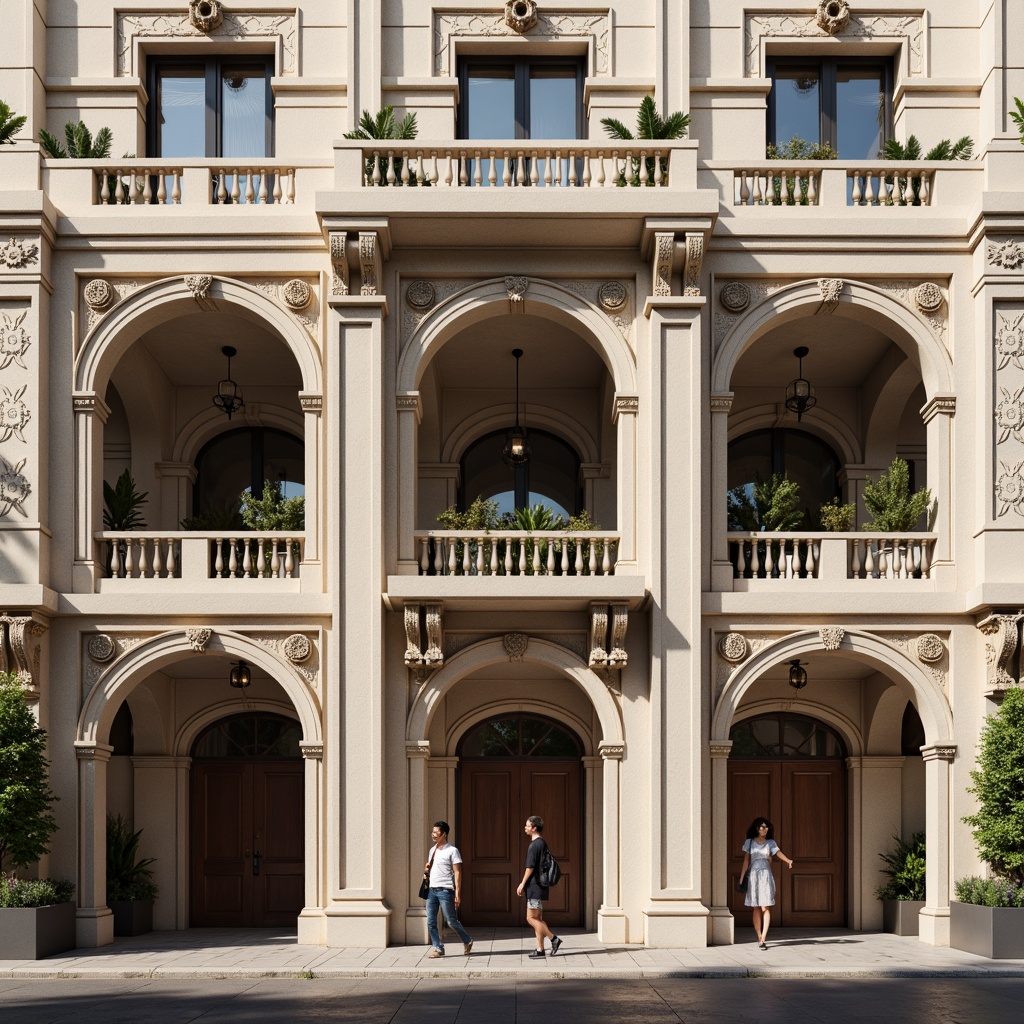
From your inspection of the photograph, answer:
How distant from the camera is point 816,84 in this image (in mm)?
20188

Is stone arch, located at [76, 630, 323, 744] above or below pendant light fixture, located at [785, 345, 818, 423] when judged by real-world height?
below

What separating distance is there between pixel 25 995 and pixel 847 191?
1392 centimetres

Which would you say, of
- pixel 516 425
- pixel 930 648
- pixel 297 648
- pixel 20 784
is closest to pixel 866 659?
pixel 930 648

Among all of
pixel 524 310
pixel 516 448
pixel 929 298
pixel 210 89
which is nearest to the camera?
pixel 929 298

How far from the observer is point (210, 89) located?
20172mm

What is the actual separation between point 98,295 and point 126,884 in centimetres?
797

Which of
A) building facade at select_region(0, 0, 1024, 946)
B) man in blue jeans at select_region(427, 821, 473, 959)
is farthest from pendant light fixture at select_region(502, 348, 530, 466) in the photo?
man in blue jeans at select_region(427, 821, 473, 959)

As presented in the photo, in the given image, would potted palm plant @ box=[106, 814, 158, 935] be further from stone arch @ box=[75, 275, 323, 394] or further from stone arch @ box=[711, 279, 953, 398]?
stone arch @ box=[711, 279, 953, 398]

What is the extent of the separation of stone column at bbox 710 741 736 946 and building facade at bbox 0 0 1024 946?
0.17ft

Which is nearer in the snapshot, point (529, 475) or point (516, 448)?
point (516, 448)

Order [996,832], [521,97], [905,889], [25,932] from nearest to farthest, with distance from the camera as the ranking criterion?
[25,932] < [996,832] < [905,889] < [521,97]

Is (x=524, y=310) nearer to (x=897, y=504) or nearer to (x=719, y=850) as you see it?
(x=897, y=504)

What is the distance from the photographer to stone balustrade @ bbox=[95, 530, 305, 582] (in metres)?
17.9

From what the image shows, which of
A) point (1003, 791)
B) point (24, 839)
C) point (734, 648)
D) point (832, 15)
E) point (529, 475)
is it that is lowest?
point (24, 839)
